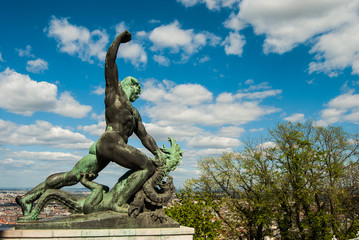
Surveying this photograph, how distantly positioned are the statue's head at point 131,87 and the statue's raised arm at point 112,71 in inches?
12.6

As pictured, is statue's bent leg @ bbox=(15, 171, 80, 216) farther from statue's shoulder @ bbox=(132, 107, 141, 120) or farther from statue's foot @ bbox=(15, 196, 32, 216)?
statue's shoulder @ bbox=(132, 107, 141, 120)

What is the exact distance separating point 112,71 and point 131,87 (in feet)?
2.39

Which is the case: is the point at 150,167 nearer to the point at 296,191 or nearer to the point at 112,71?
the point at 112,71

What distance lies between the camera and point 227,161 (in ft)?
75.9

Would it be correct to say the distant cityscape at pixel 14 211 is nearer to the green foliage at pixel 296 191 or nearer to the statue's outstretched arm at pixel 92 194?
the statue's outstretched arm at pixel 92 194

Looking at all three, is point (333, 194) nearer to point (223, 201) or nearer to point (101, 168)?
point (223, 201)

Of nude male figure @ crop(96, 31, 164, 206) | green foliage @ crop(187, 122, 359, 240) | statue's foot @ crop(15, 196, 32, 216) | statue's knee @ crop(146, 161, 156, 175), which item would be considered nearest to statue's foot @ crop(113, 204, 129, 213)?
nude male figure @ crop(96, 31, 164, 206)

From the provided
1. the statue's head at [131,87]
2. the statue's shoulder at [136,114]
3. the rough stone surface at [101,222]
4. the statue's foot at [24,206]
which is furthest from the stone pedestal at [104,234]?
the statue's head at [131,87]

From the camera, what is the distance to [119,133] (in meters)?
6.04

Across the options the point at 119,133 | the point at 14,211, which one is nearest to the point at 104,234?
the point at 119,133

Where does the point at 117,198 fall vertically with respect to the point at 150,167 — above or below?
below

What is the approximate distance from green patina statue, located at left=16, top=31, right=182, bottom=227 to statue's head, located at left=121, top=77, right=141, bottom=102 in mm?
183

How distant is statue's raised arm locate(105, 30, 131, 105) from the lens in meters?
5.91

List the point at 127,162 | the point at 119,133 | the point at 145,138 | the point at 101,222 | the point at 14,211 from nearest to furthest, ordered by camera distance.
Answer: the point at 101,222 → the point at 127,162 → the point at 119,133 → the point at 145,138 → the point at 14,211
